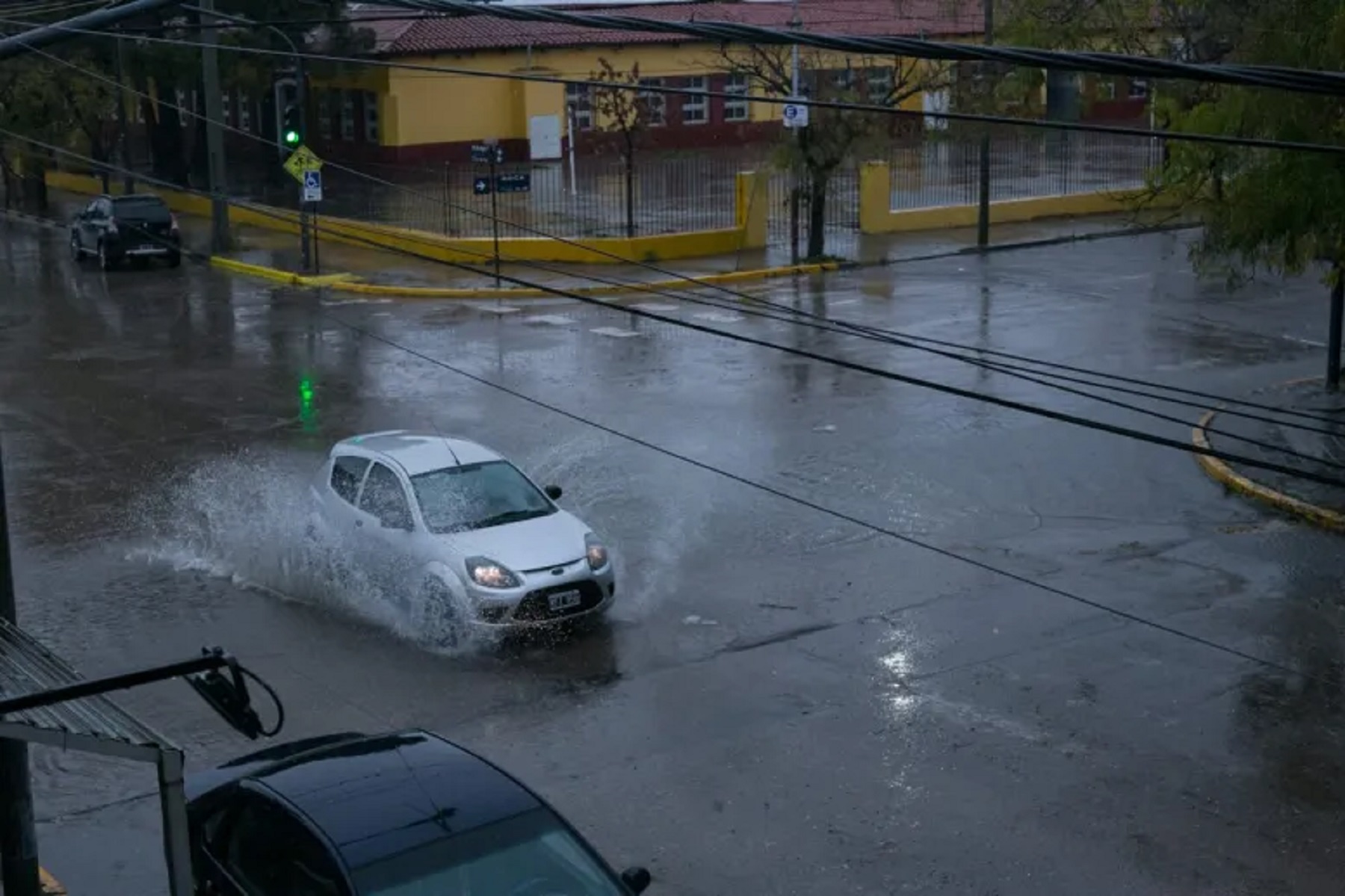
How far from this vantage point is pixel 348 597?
15.3 m

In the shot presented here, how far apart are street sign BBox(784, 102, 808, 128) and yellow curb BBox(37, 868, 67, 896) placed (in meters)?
24.8

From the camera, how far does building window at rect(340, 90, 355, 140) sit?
57250mm

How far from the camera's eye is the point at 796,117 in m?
33.8

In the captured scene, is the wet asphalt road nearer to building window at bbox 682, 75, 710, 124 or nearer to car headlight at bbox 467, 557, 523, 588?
car headlight at bbox 467, 557, 523, 588

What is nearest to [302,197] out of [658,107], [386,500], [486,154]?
[486,154]

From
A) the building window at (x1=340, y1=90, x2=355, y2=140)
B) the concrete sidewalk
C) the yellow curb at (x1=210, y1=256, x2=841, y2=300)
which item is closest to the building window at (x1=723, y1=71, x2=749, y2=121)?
the building window at (x1=340, y1=90, x2=355, y2=140)

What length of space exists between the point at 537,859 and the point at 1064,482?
1237 cm

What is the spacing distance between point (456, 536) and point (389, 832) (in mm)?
6912

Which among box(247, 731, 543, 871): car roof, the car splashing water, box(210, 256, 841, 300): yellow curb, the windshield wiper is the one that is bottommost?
the car splashing water

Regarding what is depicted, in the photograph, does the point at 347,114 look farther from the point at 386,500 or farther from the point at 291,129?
the point at 386,500

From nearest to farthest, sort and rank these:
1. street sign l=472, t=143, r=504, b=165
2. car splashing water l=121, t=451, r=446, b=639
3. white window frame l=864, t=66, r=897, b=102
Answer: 1. car splashing water l=121, t=451, r=446, b=639
2. street sign l=472, t=143, r=504, b=165
3. white window frame l=864, t=66, r=897, b=102

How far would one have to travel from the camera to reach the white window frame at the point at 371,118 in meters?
55.8

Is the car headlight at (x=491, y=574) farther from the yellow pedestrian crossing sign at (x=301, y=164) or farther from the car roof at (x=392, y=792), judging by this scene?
the yellow pedestrian crossing sign at (x=301, y=164)

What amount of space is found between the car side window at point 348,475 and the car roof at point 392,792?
7062 mm
